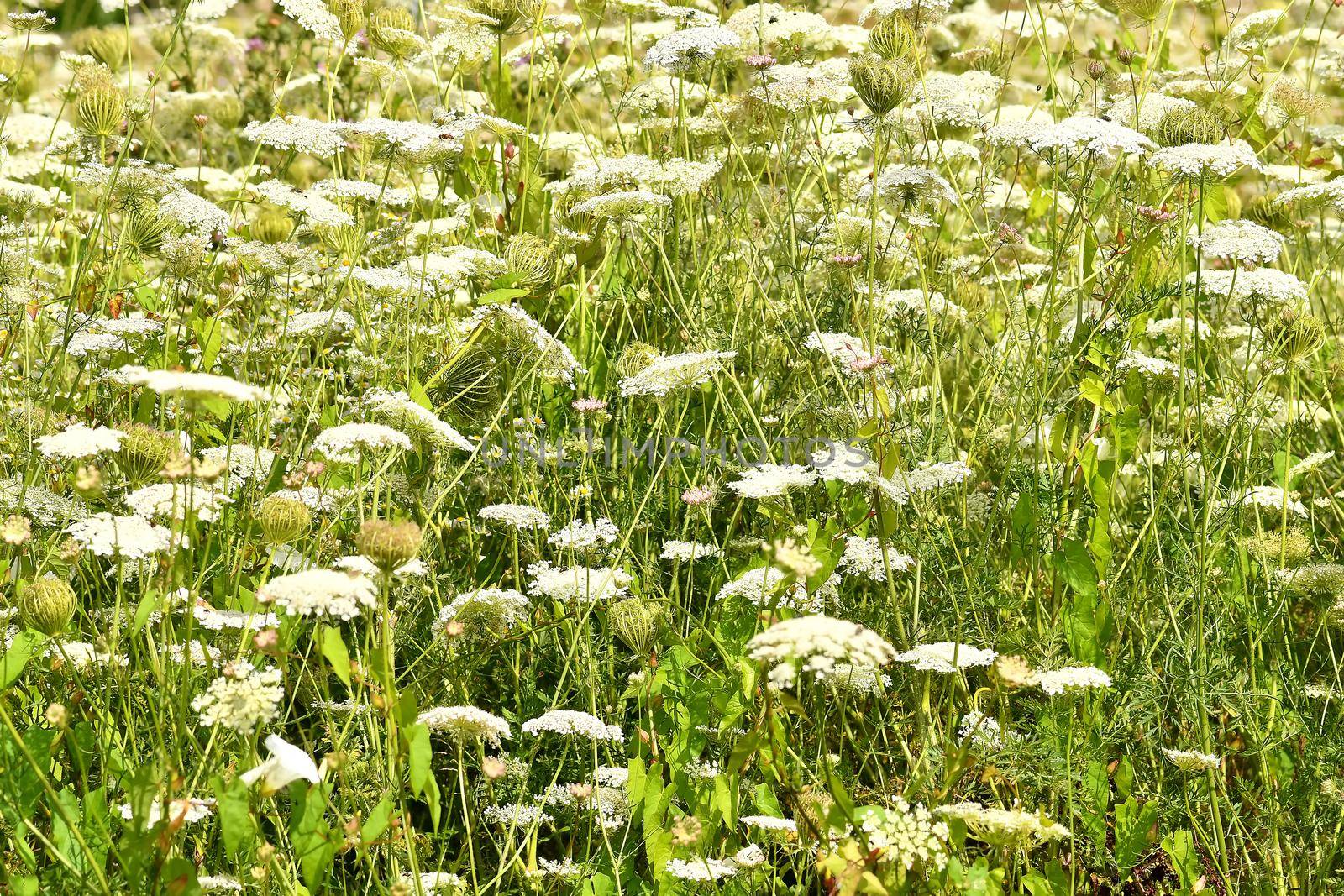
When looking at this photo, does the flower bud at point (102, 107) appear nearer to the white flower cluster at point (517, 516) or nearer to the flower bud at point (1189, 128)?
the white flower cluster at point (517, 516)

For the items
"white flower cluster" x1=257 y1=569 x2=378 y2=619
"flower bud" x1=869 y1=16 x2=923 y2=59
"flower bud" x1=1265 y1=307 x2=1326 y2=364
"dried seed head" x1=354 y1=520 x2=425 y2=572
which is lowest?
"flower bud" x1=1265 y1=307 x2=1326 y2=364

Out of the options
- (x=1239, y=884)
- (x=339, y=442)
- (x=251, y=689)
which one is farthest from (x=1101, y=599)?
(x=251, y=689)

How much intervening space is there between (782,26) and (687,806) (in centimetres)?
220

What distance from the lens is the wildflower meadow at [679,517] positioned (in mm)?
1849

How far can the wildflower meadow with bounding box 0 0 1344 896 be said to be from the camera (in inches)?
72.8

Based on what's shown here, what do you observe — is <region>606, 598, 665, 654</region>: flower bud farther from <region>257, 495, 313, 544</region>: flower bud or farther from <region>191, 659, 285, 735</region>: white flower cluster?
<region>191, 659, 285, 735</region>: white flower cluster

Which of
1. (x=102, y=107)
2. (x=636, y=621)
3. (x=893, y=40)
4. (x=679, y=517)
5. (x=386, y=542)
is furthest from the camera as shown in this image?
(x=679, y=517)

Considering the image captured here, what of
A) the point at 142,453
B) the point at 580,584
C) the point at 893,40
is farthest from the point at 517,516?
the point at 893,40

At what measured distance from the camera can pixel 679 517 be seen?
3.15 meters

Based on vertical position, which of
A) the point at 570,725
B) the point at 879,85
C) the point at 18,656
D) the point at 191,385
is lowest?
the point at 570,725

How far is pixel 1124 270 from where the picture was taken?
109 inches

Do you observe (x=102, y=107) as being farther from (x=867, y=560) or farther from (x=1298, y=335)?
(x=1298, y=335)

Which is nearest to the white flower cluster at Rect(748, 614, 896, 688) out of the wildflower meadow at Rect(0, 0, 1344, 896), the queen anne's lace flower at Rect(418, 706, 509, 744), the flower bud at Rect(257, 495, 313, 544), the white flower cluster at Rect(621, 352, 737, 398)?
the wildflower meadow at Rect(0, 0, 1344, 896)

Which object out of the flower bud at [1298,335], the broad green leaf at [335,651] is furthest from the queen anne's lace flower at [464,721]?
the flower bud at [1298,335]
